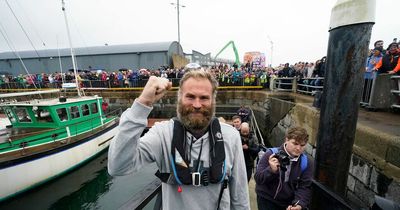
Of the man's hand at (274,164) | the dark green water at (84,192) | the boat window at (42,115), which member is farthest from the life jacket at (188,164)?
the boat window at (42,115)

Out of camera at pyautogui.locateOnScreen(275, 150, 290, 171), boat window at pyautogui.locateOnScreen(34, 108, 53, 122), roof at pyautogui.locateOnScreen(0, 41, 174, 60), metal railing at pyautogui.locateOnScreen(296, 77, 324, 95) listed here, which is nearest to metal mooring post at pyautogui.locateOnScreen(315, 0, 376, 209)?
camera at pyautogui.locateOnScreen(275, 150, 290, 171)

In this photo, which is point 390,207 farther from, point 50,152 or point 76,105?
point 76,105

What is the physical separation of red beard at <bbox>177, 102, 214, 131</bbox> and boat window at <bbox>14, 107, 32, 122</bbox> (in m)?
9.74

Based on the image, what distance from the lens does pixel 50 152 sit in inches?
294

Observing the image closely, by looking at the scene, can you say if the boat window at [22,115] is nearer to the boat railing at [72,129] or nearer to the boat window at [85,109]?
the boat railing at [72,129]

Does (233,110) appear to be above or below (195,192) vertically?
below

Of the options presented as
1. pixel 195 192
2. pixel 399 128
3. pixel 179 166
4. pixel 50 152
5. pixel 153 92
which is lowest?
pixel 50 152

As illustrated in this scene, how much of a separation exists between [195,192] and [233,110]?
1443 centimetres

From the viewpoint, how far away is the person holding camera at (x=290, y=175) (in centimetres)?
238

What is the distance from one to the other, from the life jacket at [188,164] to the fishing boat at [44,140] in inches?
303

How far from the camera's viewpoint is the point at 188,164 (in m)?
1.29

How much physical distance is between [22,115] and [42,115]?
87 centimetres

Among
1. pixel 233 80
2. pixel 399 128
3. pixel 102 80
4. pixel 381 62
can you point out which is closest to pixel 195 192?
pixel 399 128

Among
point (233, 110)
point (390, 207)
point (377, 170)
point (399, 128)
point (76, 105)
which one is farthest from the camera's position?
point (233, 110)
